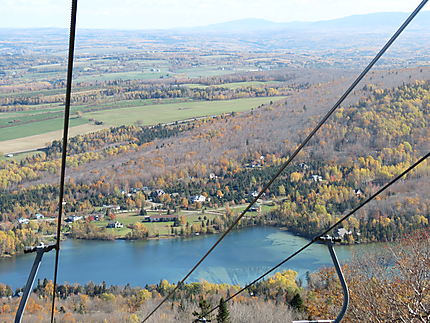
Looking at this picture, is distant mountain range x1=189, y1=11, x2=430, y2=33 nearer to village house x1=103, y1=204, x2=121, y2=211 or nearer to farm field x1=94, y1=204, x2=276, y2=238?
farm field x1=94, y1=204, x2=276, y2=238

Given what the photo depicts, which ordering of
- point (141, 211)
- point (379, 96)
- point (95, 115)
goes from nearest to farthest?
point (141, 211), point (379, 96), point (95, 115)

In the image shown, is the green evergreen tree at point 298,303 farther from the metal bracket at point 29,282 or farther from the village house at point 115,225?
the village house at point 115,225

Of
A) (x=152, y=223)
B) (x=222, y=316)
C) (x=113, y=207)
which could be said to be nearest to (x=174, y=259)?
(x=152, y=223)

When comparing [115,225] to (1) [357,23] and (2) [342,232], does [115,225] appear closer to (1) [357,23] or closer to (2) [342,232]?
(2) [342,232]

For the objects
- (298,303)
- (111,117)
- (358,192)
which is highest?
(298,303)

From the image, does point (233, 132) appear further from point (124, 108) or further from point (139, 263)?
point (139, 263)

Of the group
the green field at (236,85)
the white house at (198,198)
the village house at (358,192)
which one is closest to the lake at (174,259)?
the white house at (198,198)

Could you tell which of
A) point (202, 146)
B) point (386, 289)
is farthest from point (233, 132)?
point (386, 289)
